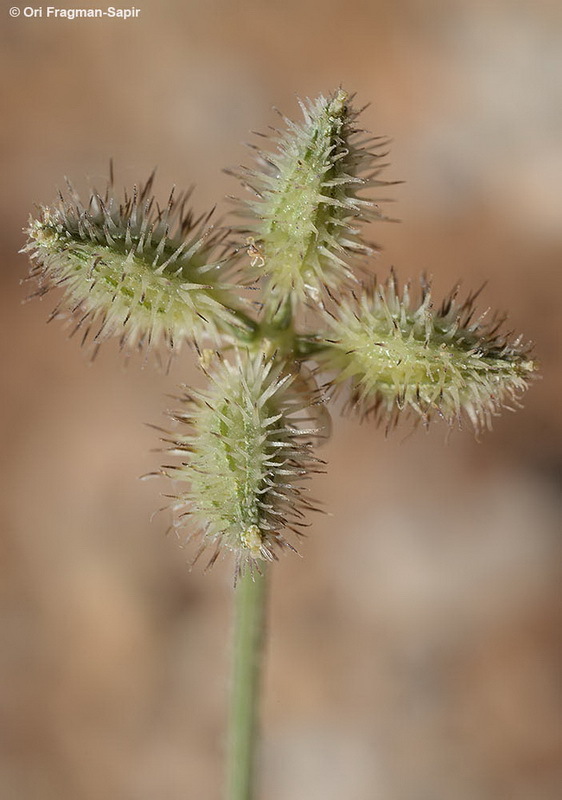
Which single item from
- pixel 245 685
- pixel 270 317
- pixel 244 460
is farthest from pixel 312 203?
pixel 245 685

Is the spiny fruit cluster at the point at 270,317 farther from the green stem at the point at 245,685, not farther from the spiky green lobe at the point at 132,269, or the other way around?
the green stem at the point at 245,685

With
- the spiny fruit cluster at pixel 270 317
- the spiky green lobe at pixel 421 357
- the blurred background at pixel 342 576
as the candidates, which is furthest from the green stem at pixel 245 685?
the blurred background at pixel 342 576

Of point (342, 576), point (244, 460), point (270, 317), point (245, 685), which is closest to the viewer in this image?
point (244, 460)

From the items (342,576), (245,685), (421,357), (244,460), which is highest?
(421,357)

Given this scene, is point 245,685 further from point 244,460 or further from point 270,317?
point 270,317

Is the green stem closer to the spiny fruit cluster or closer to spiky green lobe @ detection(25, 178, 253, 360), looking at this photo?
the spiny fruit cluster

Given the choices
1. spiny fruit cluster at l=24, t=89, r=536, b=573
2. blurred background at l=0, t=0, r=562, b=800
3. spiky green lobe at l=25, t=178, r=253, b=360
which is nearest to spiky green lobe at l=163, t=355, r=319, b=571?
spiny fruit cluster at l=24, t=89, r=536, b=573
